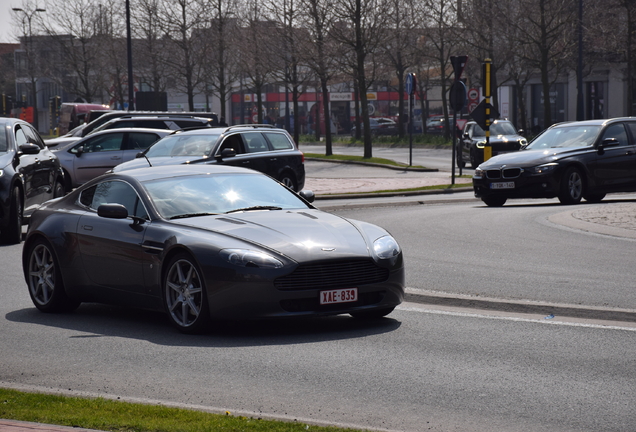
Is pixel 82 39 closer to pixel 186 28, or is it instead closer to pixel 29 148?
pixel 186 28

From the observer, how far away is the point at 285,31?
46344mm

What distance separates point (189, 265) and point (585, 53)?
49.1m

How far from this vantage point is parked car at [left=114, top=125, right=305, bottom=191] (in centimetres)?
2036

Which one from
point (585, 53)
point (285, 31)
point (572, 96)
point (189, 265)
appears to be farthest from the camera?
point (572, 96)

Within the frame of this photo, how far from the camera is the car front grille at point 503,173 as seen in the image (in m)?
19.8

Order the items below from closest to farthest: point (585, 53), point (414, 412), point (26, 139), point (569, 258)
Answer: point (414, 412), point (569, 258), point (26, 139), point (585, 53)

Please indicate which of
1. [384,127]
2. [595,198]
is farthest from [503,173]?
[384,127]

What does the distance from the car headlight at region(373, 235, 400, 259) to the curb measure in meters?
1.33

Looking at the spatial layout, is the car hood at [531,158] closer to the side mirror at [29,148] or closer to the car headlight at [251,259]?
the side mirror at [29,148]

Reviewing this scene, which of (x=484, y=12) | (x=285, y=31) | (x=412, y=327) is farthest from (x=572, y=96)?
(x=412, y=327)

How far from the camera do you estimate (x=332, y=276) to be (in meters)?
7.77

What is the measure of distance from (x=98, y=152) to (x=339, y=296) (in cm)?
1801

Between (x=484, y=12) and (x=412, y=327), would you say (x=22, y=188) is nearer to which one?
(x=412, y=327)

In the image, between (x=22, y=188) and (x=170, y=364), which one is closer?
(x=170, y=364)
